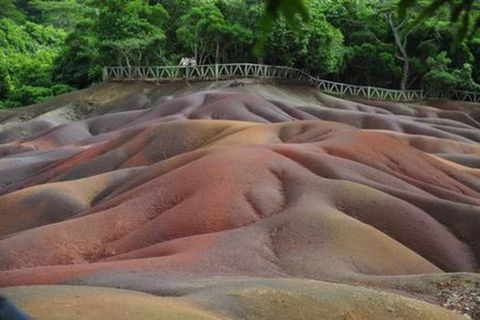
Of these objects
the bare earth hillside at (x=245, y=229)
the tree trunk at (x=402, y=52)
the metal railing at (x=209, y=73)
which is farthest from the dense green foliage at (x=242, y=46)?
the bare earth hillside at (x=245, y=229)

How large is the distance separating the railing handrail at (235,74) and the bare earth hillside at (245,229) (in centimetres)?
2101

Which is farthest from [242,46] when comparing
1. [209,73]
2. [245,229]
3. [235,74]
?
[245,229]

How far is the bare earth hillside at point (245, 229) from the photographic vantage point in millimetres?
11453

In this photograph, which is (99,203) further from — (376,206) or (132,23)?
(132,23)

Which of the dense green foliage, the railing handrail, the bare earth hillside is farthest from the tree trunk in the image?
the bare earth hillside

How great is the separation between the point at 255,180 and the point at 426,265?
5.96m

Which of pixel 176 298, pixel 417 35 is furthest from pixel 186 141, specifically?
pixel 417 35

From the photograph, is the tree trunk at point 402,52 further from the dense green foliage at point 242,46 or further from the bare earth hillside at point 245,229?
the bare earth hillside at point 245,229

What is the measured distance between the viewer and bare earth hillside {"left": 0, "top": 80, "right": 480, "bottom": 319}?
1145 centimetres

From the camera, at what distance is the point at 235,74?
5534cm

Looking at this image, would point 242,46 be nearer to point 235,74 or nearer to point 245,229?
point 235,74

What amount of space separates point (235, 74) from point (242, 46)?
3401 millimetres

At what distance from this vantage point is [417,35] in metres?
66.4

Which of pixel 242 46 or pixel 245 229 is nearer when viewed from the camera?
pixel 245 229
